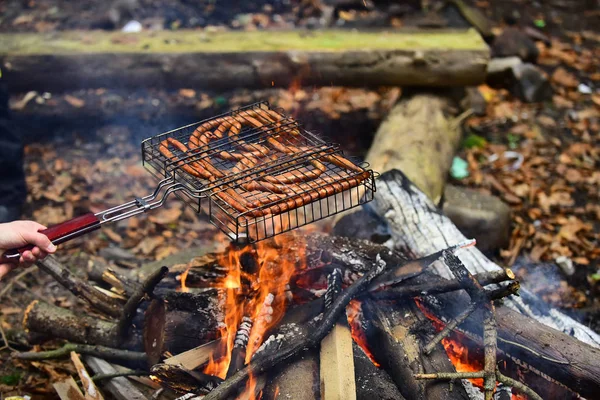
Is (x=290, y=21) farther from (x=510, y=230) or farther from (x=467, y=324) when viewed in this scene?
(x=467, y=324)

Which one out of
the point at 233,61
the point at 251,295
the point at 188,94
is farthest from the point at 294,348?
the point at 188,94

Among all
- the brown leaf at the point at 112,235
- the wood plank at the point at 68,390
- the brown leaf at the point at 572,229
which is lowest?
the brown leaf at the point at 112,235

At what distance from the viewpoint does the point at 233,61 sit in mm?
6613

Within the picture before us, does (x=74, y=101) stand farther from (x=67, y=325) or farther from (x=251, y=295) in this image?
(x=251, y=295)

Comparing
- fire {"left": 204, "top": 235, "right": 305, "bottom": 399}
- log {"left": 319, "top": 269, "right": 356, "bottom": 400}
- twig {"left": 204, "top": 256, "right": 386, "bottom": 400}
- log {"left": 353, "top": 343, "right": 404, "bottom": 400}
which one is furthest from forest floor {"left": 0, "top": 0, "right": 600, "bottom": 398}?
log {"left": 353, "top": 343, "right": 404, "bottom": 400}

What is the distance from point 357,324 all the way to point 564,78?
6345 mm

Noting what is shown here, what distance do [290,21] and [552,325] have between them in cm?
672

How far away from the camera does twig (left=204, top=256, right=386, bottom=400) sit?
3.27 meters

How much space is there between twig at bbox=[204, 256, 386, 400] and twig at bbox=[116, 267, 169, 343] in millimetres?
811

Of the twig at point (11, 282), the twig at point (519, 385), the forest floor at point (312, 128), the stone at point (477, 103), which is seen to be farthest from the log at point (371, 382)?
the stone at point (477, 103)

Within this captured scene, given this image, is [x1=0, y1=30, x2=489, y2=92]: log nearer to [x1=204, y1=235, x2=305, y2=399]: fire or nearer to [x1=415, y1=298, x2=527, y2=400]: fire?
[x1=204, y1=235, x2=305, y2=399]: fire

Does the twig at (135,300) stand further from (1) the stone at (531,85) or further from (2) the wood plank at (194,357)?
(1) the stone at (531,85)

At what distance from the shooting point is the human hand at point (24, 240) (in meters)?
2.97

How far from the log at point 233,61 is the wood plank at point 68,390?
3.67 meters
